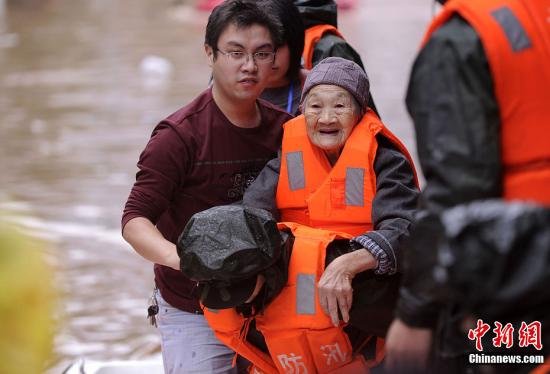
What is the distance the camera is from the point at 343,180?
11.9 ft

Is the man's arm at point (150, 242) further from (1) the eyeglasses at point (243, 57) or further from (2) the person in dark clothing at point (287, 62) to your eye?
(2) the person in dark clothing at point (287, 62)

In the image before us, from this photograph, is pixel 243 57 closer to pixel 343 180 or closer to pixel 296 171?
pixel 296 171

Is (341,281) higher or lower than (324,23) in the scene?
lower

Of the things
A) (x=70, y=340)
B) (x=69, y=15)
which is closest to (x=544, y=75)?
→ (x=70, y=340)

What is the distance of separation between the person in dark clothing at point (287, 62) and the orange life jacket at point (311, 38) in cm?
26

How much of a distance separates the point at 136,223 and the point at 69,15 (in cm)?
2137

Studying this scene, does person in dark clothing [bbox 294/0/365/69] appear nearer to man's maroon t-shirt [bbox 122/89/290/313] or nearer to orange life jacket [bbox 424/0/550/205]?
man's maroon t-shirt [bbox 122/89/290/313]

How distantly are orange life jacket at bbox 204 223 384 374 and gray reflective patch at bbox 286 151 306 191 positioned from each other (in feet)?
0.65

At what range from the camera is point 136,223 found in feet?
12.0

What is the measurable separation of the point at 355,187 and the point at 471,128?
1.07 m

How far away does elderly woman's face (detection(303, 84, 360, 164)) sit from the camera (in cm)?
371

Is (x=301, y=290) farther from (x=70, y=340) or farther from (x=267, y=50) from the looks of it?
(x=70, y=340)

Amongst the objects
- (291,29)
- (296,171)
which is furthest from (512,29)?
(291,29)

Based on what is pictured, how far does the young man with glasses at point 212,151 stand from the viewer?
3.81 metres
